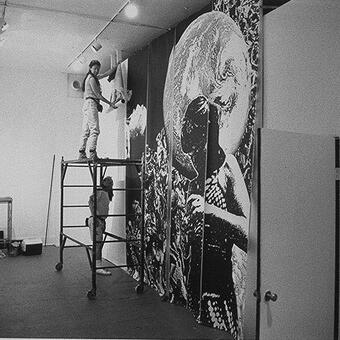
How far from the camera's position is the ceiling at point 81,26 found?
4.97 metres

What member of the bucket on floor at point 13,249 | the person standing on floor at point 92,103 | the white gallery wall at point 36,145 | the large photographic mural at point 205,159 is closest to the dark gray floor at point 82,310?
the large photographic mural at point 205,159

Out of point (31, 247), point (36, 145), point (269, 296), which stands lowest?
point (31, 247)

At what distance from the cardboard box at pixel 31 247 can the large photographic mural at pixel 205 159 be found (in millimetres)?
2902

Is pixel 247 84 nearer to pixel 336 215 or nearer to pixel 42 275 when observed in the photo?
pixel 336 215

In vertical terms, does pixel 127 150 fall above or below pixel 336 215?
above

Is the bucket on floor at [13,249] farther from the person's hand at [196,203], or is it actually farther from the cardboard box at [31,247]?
the person's hand at [196,203]

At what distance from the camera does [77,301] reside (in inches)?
199

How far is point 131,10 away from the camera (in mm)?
5121

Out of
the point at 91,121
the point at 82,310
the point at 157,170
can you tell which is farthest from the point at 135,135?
the point at 82,310

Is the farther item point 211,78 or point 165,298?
point 165,298

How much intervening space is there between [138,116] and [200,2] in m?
2.09

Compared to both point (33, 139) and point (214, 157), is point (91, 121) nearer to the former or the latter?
point (214, 157)

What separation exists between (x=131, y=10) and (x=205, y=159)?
2.06 metres

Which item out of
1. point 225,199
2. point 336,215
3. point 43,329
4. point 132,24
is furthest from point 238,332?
point 132,24
